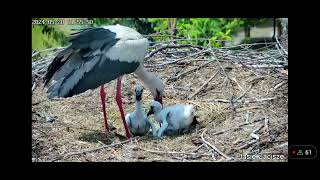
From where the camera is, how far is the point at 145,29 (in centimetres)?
398

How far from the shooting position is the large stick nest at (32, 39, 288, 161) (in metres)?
3.65

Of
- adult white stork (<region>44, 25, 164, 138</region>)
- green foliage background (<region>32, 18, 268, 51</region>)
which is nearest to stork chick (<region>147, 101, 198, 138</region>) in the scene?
adult white stork (<region>44, 25, 164, 138</region>)

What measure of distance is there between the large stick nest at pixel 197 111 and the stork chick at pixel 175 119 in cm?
5

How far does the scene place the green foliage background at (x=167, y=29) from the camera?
3.78m

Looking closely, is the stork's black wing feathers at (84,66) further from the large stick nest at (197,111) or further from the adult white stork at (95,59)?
the large stick nest at (197,111)

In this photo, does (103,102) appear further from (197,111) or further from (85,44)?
(197,111)
